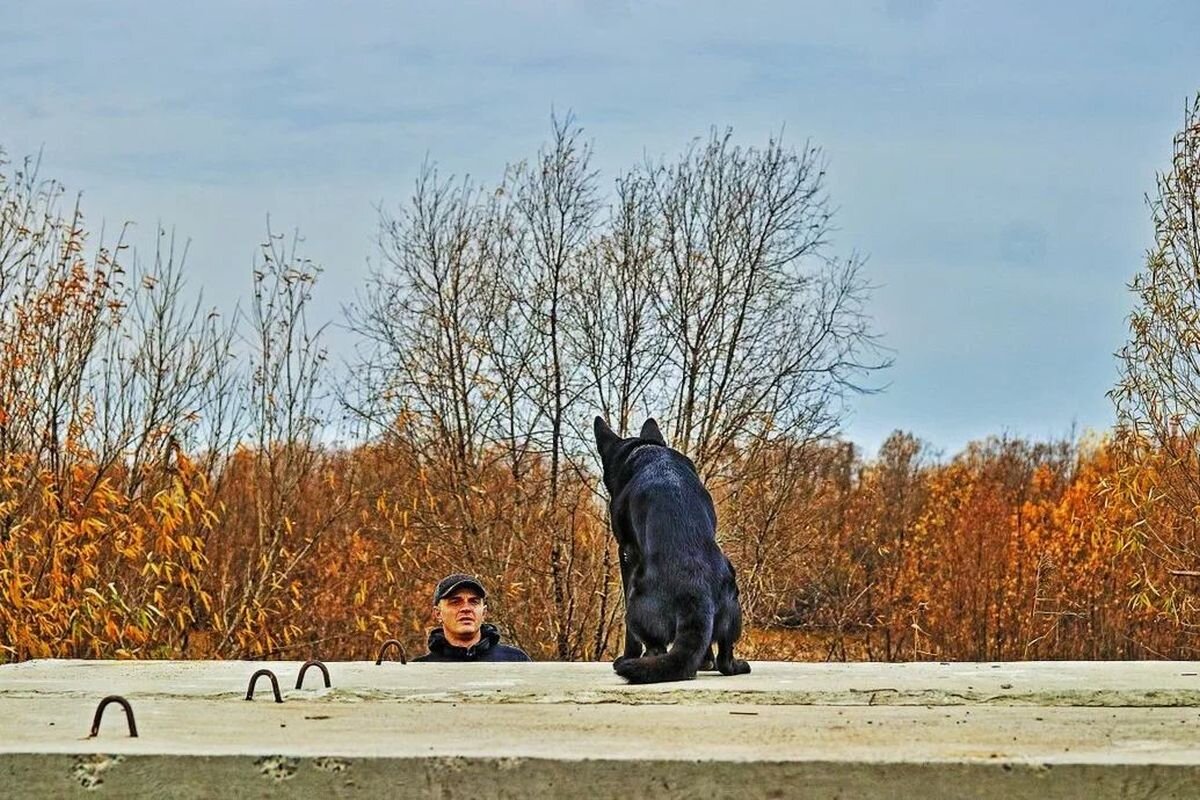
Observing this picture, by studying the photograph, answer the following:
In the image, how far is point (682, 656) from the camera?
4504mm

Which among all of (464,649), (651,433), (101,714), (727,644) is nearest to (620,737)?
(101,714)

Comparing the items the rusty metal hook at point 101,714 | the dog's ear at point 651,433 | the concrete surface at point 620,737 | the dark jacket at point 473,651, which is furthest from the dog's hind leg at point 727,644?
the rusty metal hook at point 101,714

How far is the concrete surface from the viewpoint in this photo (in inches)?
110

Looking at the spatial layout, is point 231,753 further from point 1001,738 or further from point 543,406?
point 543,406

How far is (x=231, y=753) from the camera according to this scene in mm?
2873

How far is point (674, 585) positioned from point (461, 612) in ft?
6.66

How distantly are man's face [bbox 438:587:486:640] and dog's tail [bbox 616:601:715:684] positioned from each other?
6.71ft

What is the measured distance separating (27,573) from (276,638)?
2801mm

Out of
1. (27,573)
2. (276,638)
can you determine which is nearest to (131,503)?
(27,573)

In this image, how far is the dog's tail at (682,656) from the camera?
4383 millimetres

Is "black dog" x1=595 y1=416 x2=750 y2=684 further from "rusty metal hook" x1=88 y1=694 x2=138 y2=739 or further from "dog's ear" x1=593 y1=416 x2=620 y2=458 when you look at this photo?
"rusty metal hook" x1=88 y1=694 x2=138 y2=739

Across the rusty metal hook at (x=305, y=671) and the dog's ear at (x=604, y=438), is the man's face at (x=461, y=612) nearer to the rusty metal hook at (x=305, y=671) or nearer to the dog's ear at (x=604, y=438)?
the dog's ear at (x=604, y=438)

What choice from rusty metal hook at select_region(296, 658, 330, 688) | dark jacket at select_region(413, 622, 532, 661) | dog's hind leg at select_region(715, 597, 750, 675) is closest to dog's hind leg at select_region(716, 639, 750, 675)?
dog's hind leg at select_region(715, 597, 750, 675)

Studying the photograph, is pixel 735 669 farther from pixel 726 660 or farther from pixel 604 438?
pixel 604 438
